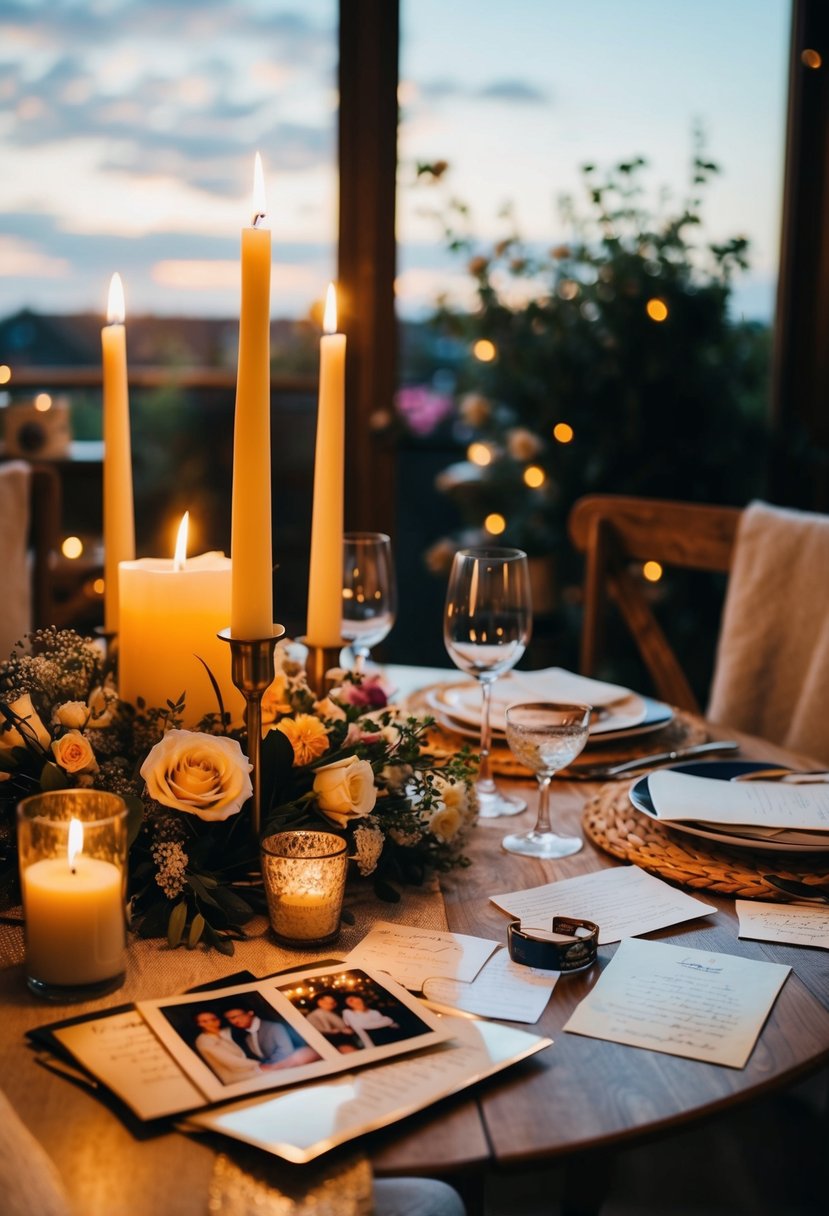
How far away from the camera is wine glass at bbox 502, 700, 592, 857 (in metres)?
1.15

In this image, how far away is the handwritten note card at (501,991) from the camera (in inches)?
34.7

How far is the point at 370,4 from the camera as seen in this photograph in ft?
10.3

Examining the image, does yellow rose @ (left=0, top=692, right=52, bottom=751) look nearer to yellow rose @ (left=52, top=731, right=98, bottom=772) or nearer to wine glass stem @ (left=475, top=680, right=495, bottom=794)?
yellow rose @ (left=52, top=731, right=98, bottom=772)

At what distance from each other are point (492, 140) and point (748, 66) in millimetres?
689

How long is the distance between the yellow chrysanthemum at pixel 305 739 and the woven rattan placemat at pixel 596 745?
0.32m

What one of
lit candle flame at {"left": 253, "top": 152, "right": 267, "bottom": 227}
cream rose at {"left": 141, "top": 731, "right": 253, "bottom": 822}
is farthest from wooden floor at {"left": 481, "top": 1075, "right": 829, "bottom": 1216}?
lit candle flame at {"left": 253, "top": 152, "right": 267, "bottom": 227}

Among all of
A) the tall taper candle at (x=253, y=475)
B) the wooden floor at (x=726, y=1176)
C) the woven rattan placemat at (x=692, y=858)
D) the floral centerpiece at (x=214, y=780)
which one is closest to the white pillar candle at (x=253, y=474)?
the tall taper candle at (x=253, y=475)

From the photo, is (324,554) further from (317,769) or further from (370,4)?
(370,4)

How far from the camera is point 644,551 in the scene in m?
2.11

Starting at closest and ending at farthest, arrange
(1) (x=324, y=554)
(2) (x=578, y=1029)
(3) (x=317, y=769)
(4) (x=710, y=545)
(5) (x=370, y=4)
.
A: (2) (x=578, y=1029) → (3) (x=317, y=769) → (1) (x=324, y=554) → (4) (x=710, y=545) → (5) (x=370, y=4)

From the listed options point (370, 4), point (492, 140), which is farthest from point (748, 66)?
point (370, 4)

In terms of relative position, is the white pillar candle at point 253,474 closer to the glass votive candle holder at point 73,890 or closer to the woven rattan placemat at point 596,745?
the glass votive candle holder at point 73,890

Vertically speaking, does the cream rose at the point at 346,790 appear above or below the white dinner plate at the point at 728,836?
above

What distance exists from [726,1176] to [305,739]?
1.27m
